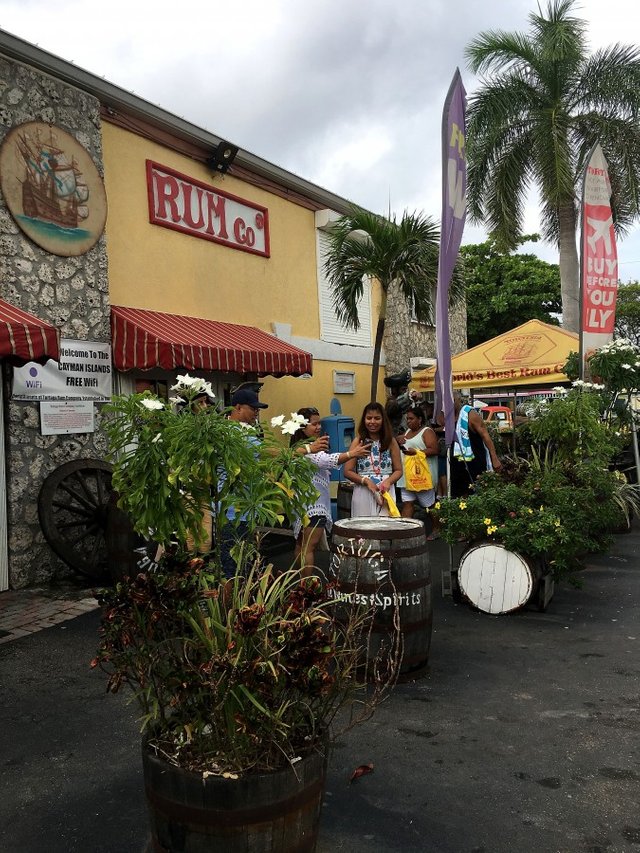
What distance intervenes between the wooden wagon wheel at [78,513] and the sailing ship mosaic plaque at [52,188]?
2.30 metres

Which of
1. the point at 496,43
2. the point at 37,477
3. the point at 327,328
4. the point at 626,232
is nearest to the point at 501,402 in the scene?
the point at 626,232

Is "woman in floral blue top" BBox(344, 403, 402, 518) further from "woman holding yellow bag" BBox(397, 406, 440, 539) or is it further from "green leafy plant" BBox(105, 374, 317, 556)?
"green leafy plant" BBox(105, 374, 317, 556)

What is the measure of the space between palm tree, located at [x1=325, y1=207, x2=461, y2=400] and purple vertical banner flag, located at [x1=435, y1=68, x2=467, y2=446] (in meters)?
3.71

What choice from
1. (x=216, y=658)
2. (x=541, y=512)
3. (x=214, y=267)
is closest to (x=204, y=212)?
(x=214, y=267)

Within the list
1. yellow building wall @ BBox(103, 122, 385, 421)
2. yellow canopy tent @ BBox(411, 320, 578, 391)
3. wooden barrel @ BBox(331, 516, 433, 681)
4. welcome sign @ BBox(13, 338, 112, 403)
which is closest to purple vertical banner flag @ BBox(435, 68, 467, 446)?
wooden barrel @ BBox(331, 516, 433, 681)

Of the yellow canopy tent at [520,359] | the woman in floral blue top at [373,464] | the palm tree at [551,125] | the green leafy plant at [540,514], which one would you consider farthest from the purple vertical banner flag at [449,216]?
the palm tree at [551,125]

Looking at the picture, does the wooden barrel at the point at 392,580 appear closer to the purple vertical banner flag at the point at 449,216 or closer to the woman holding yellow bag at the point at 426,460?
the purple vertical banner flag at the point at 449,216

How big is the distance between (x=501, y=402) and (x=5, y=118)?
30147mm

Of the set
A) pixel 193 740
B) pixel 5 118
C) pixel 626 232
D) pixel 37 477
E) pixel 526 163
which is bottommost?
pixel 193 740

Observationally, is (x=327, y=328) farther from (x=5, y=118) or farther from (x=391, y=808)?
(x=391, y=808)

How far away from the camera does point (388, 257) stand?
9.98 meters

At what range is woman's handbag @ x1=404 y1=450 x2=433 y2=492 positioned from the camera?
8250 mm

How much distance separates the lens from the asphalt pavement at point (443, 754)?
2717 mm

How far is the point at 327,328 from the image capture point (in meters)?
12.3
